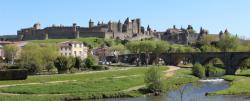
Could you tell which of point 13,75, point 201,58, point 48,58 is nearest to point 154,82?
point 13,75

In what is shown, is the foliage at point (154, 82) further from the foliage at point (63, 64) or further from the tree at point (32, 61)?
the foliage at point (63, 64)

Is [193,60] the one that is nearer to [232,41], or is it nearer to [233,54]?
[233,54]

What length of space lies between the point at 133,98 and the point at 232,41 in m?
91.7

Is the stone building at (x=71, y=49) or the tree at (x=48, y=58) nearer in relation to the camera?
the tree at (x=48, y=58)

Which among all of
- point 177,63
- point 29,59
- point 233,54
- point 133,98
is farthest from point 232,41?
point 133,98

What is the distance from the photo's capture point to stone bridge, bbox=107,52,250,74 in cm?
11100

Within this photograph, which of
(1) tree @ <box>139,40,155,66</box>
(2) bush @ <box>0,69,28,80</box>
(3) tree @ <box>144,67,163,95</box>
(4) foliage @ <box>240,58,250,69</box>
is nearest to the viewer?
(3) tree @ <box>144,67,163,95</box>

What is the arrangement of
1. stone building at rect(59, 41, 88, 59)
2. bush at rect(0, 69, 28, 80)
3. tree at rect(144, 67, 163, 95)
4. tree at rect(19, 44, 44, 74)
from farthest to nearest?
stone building at rect(59, 41, 88, 59) < tree at rect(19, 44, 44, 74) < bush at rect(0, 69, 28, 80) < tree at rect(144, 67, 163, 95)

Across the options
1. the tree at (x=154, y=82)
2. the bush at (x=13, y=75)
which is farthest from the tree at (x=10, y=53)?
the tree at (x=154, y=82)

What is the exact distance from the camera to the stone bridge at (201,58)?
11100 centimetres

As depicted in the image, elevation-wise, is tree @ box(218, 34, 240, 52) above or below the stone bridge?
above

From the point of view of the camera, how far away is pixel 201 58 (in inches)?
4776

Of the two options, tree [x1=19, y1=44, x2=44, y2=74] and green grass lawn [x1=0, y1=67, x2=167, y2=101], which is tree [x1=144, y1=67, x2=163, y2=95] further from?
tree [x1=19, y1=44, x2=44, y2=74]

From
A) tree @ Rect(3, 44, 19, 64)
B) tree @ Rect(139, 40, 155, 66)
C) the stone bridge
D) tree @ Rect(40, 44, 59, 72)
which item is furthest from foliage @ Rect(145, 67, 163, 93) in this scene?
tree @ Rect(139, 40, 155, 66)
